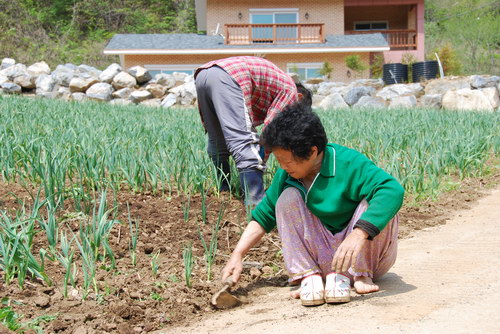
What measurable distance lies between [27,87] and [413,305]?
16.0 metres

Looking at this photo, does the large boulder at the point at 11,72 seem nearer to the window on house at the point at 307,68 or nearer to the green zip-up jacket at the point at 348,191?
the window on house at the point at 307,68

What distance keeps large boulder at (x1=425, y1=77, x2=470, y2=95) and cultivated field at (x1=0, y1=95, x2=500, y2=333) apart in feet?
34.2

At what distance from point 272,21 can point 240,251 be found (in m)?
22.4

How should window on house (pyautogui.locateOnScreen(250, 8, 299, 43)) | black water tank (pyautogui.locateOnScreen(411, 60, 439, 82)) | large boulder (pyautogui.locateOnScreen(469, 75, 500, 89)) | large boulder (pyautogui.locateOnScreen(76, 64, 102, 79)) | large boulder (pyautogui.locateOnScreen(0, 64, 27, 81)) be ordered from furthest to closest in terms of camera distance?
window on house (pyautogui.locateOnScreen(250, 8, 299, 43)), black water tank (pyautogui.locateOnScreen(411, 60, 439, 82)), large boulder (pyautogui.locateOnScreen(76, 64, 102, 79)), large boulder (pyautogui.locateOnScreen(0, 64, 27, 81)), large boulder (pyautogui.locateOnScreen(469, 75, 500, 89))

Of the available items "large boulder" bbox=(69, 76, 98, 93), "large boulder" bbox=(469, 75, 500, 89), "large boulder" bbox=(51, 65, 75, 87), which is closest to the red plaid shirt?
"large boulder" bbox=(69, 76, 98, 93)

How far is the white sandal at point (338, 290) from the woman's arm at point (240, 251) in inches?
14.3

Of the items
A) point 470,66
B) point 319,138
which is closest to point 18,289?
point 319,138

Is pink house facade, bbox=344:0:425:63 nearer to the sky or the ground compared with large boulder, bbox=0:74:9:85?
nearer to the sky

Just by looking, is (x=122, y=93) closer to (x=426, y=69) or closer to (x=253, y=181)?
(x=426, y=69)

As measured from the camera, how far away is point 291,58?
22141mm

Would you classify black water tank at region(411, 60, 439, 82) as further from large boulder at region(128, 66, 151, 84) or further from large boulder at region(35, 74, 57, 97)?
large boulder at region(35, 74, 57, 97)

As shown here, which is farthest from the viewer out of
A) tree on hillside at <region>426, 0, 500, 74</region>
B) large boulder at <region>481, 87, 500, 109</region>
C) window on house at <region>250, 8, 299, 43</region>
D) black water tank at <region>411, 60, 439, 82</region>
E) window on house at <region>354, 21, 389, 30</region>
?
tree on hillside at <region>426, 0, 500, 74</region>

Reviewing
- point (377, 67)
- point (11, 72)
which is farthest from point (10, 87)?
point (377, 67)

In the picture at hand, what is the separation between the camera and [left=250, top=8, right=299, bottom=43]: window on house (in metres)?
23.0
